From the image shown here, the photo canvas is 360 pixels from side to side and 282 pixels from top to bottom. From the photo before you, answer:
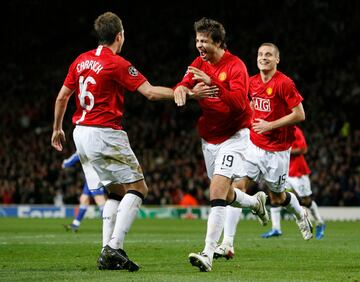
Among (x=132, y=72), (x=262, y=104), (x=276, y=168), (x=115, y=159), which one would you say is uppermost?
(x=132, y=72)

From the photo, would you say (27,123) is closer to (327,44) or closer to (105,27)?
(327,44)

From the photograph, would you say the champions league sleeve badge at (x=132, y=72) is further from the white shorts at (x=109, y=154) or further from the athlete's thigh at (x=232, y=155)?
the athlete's thigh at (x=232, y=155)

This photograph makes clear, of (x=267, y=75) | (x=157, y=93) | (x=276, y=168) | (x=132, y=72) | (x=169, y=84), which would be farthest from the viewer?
(x=169, y=84)

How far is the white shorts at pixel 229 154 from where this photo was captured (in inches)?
391

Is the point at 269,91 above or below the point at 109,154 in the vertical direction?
above

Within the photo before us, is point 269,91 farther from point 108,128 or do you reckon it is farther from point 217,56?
point 108,128

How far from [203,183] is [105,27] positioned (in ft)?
67.2

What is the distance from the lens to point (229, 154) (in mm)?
10023

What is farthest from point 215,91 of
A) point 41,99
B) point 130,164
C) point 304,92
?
point 41,99

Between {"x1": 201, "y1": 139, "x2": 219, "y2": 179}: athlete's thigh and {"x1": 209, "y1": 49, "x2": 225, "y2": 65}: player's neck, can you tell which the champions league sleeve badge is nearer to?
{"x1": 209, "y1": 49, "x2": 225, "y2": 65}: player's neck

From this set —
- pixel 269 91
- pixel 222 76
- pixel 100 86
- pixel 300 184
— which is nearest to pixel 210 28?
pixel 222 76

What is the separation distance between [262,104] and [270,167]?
95 centimetres

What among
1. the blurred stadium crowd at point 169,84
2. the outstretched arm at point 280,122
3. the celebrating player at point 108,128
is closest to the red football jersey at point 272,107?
the outstretched arm at point 280,122

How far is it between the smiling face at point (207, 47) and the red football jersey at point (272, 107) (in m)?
2.65
